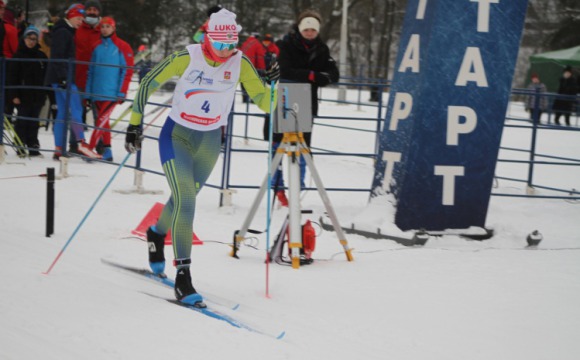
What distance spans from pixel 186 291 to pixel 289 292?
0.90 meters

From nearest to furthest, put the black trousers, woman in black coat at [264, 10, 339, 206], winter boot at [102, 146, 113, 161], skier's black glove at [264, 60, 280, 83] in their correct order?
1. skier's black glove at [264, 60, 280, 83]
2. woman in black coat at [264, 10, 339, 206]
3. winter boot at [102, 146, 113, 161]
4. the black trousers

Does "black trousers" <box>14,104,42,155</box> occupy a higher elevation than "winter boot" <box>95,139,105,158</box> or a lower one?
higher

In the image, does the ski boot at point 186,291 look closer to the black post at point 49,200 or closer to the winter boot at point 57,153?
the black post at point 49,200

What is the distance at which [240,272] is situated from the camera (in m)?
6.28

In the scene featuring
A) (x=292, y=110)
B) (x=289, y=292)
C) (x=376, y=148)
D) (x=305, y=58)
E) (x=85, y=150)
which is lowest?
(x=289, y=292)

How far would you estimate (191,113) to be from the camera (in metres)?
5.54

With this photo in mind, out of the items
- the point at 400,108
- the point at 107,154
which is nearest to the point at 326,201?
the point at 400,108

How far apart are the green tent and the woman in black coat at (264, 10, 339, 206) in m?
21.2

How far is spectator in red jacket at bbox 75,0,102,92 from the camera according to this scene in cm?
1127

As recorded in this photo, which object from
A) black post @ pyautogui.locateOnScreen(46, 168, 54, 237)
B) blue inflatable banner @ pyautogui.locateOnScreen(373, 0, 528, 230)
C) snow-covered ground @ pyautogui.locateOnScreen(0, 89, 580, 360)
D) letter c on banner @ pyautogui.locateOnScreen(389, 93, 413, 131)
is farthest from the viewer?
letter c on banner @ pyautogui.locateOnScreen(389, 93, 413, 131)

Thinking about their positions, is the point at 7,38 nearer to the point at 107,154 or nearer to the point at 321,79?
the point at 107,154

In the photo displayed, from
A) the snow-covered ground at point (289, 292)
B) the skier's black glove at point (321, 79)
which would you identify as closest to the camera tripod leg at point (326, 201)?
the snow-covered ground at point (289, 292)

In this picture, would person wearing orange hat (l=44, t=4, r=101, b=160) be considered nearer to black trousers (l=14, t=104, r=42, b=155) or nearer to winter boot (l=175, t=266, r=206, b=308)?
black trousers (l=14, t=104, r=42, b=155)

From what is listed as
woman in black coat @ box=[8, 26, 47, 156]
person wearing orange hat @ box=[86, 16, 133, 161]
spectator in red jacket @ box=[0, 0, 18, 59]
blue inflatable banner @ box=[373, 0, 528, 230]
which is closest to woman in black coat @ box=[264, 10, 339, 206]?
blue inflatable banner @ box=[373, 0, 528, 230]
